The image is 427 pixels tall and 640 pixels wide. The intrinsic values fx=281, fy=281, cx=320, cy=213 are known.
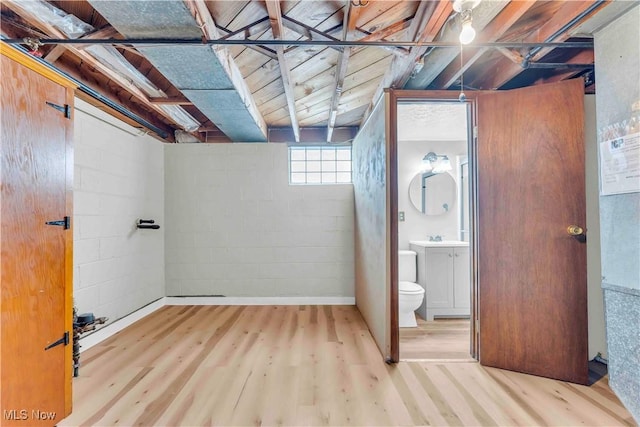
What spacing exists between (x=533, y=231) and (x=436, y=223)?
1.78 meters

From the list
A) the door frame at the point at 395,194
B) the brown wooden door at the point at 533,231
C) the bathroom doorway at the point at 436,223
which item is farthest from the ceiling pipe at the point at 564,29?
the bathroom doorway at the point at 436,223

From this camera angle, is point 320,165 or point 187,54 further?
point 320,165

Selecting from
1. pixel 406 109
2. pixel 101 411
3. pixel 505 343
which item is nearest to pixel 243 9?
pixel 406 109

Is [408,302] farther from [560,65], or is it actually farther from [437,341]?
[560,65]

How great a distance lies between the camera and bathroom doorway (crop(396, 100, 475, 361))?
264 centimetres

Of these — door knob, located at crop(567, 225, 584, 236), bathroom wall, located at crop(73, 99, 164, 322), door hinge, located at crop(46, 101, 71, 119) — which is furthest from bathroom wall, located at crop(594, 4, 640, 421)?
bathroom wall, located at crop(73, 99, 164, 322)

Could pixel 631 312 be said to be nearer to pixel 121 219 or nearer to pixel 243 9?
pixel 243 9

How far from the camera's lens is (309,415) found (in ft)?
5.35

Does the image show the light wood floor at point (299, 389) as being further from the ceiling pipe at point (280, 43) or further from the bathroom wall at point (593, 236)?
the ceiling pipe at point (280, 43)

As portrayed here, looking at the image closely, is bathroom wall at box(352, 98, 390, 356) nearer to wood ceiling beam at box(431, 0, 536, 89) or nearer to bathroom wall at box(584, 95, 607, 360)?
wood ceiling beam at box(431, 0, 536, 89)

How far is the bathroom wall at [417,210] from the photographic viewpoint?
3803mm

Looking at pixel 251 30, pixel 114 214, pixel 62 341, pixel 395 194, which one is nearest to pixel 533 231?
pixel 395 194

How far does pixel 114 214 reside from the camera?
2879 mm

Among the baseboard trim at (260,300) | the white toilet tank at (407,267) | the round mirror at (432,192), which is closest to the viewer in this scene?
the white toilet tank at (407,267)
